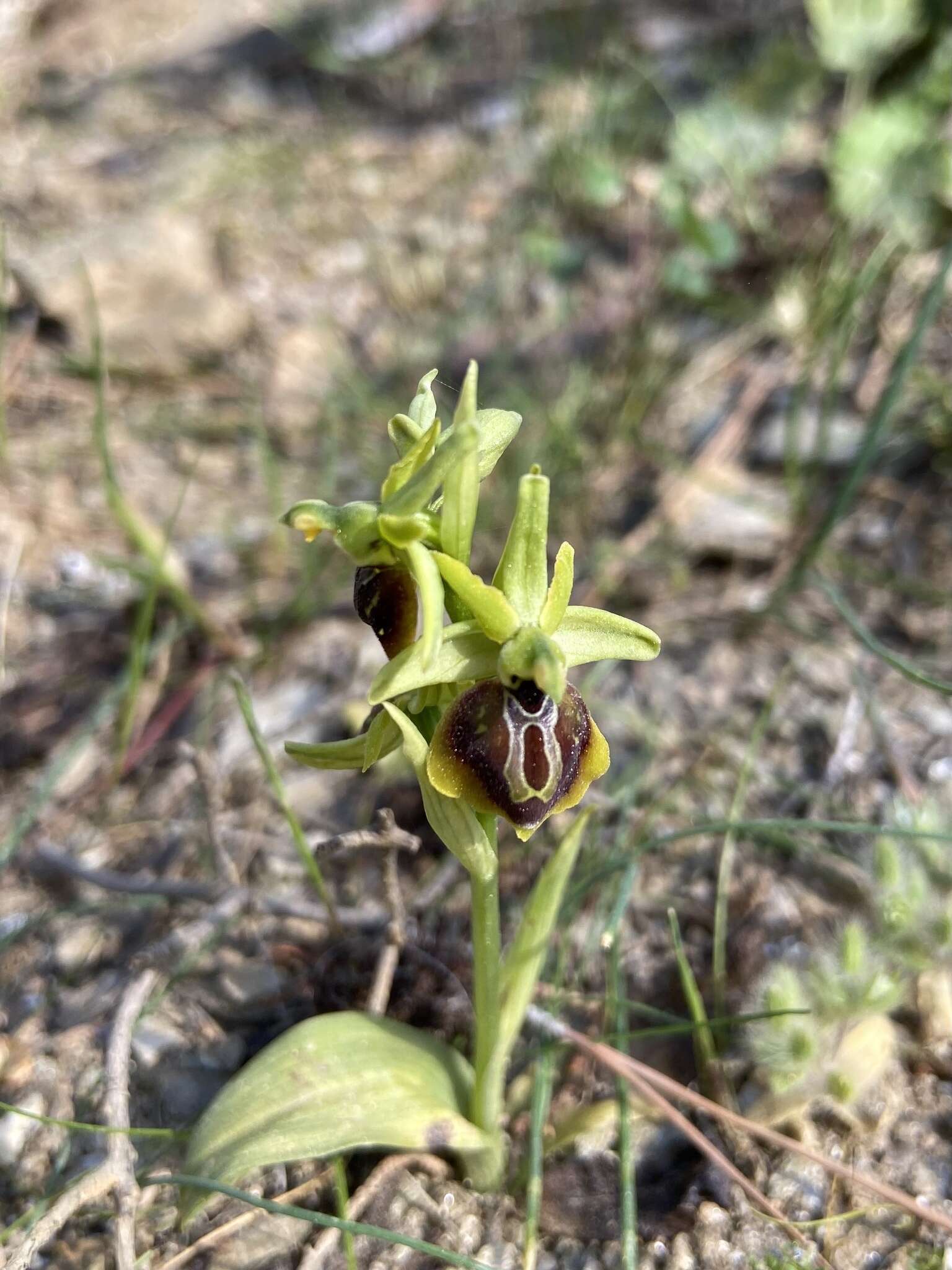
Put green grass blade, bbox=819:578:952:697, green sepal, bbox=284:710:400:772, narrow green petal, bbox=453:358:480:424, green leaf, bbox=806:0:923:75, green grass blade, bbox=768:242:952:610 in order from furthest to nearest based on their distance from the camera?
green leaf, bbox=806:0:923:75 < green grass blade, bbox=768:242:952:610 < green grass blade, bbox=819:578:952:697 < green sepal, bbox=284:710:400:772 < narrow green petal, bbox=453:358:480:424

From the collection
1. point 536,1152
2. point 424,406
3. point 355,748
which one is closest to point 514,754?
point 355,748

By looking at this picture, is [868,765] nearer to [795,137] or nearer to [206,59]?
[795,137]

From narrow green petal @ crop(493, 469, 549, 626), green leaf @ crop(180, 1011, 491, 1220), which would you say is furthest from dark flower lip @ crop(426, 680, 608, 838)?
green leaf @ crop(180, 1011, 491, 1220)

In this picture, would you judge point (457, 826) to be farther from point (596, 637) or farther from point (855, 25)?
point (855, 25)

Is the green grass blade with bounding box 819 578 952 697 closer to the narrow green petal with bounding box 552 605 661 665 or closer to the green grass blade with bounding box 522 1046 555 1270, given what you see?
the narrow green petal with bounding box 552 605 661 665

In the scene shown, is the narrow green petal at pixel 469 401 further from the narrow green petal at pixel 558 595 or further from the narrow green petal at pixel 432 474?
the narrow green petal at pixel 558 595

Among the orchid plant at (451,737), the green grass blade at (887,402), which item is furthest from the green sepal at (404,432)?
the green grass blade at (887,402)

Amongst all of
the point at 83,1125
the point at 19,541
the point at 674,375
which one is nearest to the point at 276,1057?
the point at 83,1125

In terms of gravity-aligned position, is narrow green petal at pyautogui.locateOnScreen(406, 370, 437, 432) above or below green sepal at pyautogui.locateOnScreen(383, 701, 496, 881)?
above
